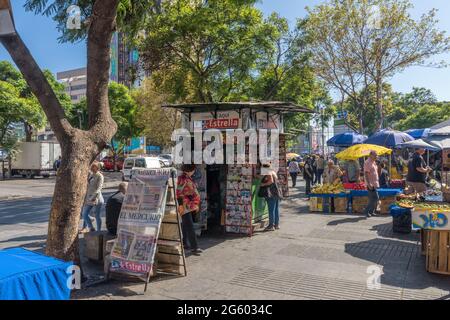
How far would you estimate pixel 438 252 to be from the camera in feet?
20.8

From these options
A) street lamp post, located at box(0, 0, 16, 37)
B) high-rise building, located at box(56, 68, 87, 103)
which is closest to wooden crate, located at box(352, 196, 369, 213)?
street lamp post, located at box(0, 0, 16, 37)

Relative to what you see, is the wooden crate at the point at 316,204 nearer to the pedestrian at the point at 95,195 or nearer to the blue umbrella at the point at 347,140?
the blue umbrella at the point at 347,140

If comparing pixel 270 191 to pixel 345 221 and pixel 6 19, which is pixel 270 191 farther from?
pixel 6 19

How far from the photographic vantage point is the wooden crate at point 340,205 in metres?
12.7

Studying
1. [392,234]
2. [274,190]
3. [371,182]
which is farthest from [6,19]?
[371,182]

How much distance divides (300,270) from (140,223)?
280 cm

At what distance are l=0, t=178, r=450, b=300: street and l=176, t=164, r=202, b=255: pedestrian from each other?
426mm

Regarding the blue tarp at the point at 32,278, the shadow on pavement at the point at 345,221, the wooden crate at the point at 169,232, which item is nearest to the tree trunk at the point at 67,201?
the wooden crate at the point at 169,232

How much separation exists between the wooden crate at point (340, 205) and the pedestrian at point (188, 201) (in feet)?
20.6

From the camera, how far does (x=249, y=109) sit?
32.0 ft

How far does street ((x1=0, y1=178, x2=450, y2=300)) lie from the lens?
224 inches
